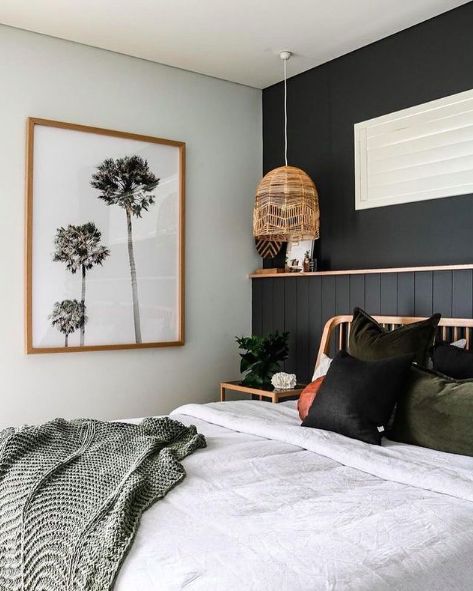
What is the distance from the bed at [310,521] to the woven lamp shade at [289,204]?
5.37ft

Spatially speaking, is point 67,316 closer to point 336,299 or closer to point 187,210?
point 187,210

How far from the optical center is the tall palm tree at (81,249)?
140 inches

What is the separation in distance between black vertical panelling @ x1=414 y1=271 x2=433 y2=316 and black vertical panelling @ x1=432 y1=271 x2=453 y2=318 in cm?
3

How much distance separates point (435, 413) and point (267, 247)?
2.27 m

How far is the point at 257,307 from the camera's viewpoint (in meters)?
4.36

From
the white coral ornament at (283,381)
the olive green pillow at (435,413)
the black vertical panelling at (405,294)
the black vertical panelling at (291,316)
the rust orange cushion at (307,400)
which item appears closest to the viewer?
the olive green pillow at (435,413)

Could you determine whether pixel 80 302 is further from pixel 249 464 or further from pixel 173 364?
pixel 249 464

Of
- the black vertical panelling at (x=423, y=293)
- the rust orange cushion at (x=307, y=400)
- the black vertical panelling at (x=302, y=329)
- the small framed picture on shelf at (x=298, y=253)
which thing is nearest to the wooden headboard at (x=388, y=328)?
the black vertical panelling at (x=423, y=293)

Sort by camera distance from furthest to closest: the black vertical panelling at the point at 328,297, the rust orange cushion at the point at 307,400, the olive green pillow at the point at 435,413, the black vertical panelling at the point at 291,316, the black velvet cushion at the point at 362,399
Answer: the black vertical panelling at the point at 291,316 < the black vertical panelling at the point at 328,297 < the rust orange cushion at the point at 307,400 < the black velvet cushion at the point at 362,399 < the olive green pillow at the point at 435,413

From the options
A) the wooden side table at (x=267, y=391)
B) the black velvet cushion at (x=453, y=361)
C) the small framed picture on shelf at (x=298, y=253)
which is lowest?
the wooden side table at (x=267, y=391)

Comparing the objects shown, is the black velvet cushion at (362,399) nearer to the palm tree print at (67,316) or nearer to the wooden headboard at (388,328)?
the wooden headboard at (388,328)

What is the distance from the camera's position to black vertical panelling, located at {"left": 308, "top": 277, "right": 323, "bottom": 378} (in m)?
3.86

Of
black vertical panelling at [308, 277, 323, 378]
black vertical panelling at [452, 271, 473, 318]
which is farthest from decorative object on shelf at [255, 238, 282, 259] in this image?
black vertical panelling at [452, 271, 473, 318]

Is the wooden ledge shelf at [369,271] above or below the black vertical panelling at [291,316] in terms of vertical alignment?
above
